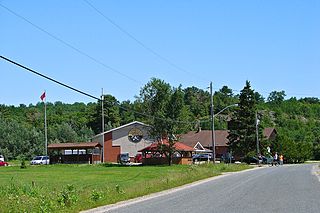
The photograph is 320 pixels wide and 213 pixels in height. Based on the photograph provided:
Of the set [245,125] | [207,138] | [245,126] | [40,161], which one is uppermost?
[245,125]

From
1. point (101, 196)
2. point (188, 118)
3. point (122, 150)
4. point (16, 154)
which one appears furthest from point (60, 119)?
point (101, 196)

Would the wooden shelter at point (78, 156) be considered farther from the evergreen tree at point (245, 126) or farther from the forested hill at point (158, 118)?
the evergreen tree at point (245, 126)

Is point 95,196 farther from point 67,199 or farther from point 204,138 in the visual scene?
point 204,138

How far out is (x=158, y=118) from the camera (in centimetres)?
7194

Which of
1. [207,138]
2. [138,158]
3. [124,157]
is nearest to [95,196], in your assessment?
[138,158]

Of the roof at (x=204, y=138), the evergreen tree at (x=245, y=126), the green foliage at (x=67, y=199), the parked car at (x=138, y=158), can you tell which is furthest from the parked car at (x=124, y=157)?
the green foliage at (x=67, y=199)

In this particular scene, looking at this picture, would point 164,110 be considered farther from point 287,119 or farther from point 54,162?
point 287,119

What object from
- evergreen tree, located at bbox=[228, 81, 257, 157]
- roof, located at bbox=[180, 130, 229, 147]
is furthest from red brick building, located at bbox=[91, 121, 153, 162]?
roof, located at bbox=[180, 130, 229, 147]

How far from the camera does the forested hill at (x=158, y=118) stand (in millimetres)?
72750

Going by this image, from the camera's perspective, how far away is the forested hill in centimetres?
7275

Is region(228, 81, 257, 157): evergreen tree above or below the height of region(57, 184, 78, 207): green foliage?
above

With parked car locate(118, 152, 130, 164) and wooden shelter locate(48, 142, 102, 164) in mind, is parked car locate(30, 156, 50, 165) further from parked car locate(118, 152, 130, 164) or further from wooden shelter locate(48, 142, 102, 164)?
parked car locate(118, 152, 130, 164)

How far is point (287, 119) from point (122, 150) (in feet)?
255

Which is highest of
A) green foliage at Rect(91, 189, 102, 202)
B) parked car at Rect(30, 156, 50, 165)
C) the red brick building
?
the red brick building
